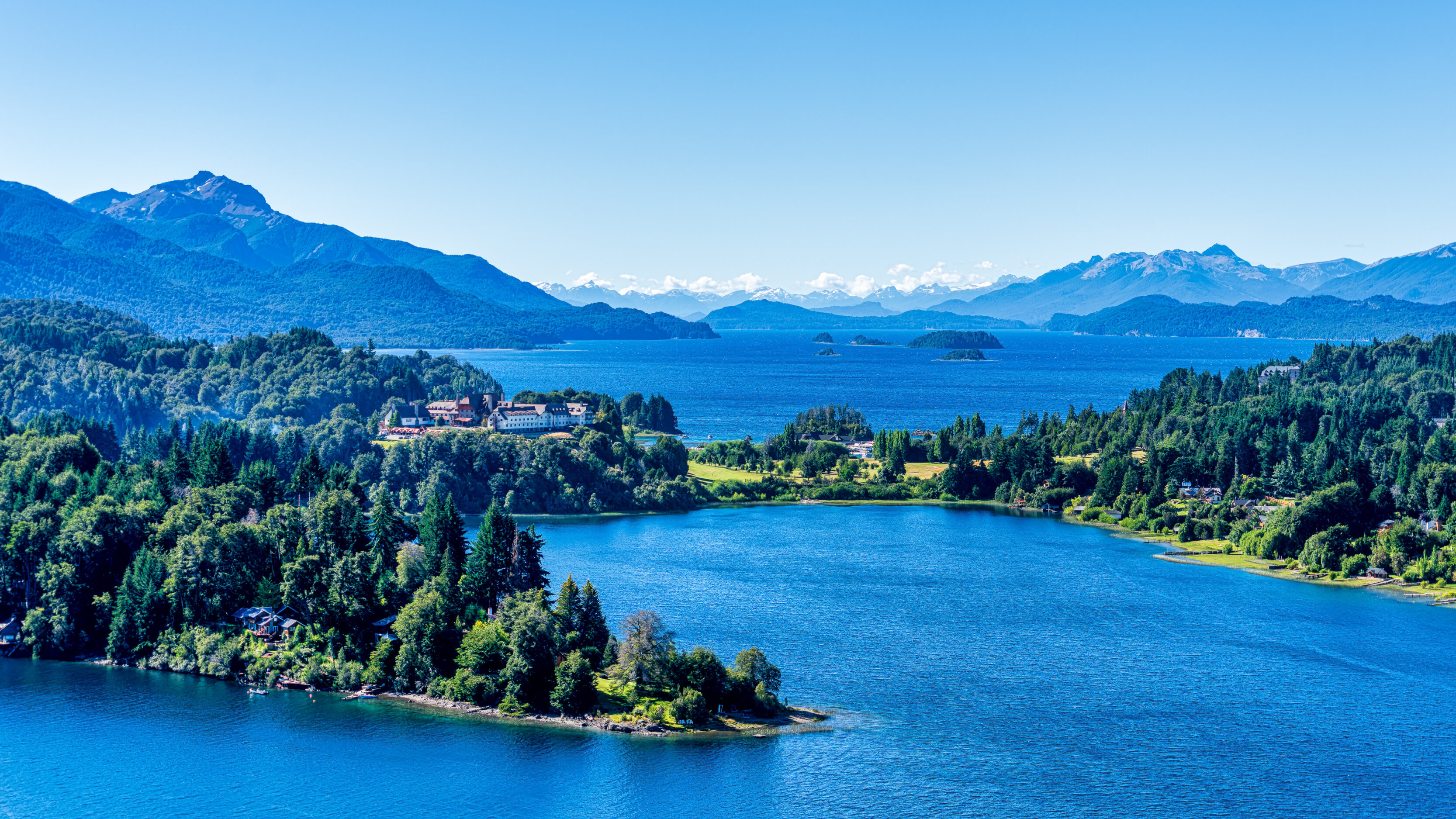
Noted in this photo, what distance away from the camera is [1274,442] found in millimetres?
95812

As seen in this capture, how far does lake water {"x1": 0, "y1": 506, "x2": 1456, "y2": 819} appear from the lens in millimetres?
36438

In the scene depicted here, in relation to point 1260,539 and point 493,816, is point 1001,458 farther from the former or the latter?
point 493,816

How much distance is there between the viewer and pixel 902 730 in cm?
4131

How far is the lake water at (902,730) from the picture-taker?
36.4m

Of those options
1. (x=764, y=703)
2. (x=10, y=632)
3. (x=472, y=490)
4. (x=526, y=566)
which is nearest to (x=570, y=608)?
(x=526, y=566)

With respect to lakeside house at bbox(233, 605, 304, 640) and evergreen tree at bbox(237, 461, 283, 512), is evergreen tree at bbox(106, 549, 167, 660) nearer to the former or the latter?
lakeside house at bbox(233, 605, 304, 640)

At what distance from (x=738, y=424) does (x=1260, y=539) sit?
6974cm

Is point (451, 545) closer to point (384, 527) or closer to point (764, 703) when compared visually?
point (384, 527)

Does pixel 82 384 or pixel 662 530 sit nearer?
pixel 662 530

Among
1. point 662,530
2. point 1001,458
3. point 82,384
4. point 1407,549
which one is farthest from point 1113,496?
point 82,384

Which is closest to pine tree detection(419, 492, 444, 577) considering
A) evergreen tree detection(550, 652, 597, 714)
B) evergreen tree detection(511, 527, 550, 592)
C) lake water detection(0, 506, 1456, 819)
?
evergreen tree detection(511, 527, 550, 592)

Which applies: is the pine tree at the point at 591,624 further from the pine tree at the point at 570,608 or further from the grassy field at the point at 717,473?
the grassy field at the point at 717,473

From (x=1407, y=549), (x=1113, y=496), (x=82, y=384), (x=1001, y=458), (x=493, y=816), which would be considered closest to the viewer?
(x=493, y=816)

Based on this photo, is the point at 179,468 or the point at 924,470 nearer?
the point at 179,468
